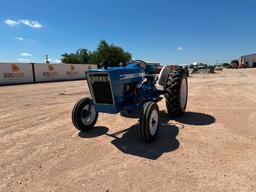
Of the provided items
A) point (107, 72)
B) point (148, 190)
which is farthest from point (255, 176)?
point (107, 72)

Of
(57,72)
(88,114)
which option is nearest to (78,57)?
(57,72)

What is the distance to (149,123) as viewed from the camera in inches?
163

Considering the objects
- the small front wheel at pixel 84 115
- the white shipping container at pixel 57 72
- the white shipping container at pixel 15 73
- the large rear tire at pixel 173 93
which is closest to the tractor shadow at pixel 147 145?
the large rear tire at pixel 173 93

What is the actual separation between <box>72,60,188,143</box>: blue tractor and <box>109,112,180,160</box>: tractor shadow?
18 centimetres

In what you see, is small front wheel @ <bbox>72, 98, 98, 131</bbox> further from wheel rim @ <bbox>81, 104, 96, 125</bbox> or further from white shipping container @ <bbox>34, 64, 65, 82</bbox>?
white shipping container @ <bbox>34, 64, 65, 82</bbox>

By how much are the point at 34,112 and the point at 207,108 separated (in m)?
6.02

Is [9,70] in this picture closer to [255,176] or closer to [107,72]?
[107,72]

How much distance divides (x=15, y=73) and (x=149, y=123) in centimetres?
2683

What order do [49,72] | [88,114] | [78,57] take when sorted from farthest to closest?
1. [78,57]
2. [49,72]
3. [88,114]

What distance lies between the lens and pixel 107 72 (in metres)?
4.27

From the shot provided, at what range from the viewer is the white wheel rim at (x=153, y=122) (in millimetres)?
4307

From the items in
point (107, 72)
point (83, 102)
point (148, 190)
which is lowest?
point (148, 190)

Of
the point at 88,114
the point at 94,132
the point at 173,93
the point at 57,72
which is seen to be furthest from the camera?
the point at 57,72

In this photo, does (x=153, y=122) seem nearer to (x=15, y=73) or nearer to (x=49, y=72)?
(x=15, y=73)
